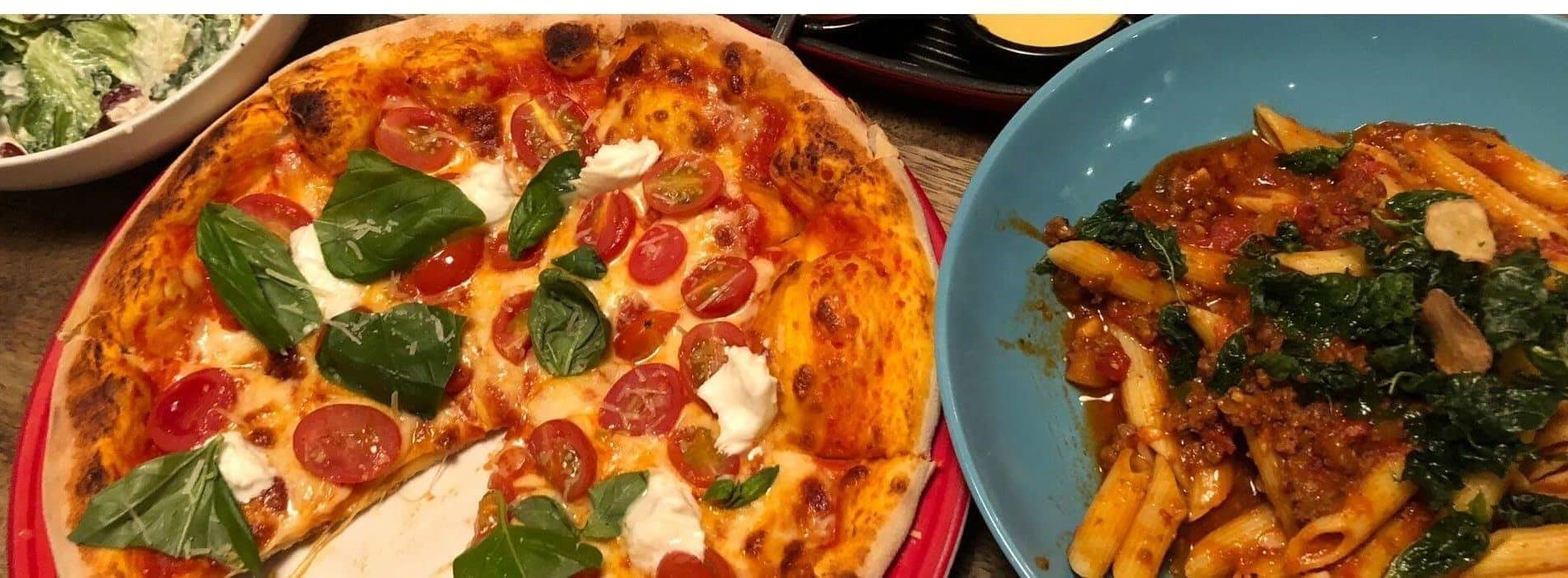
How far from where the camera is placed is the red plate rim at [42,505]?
6.41 ft

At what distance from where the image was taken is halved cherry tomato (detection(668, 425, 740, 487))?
2.11 meters

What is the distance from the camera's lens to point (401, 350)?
2.16 meters

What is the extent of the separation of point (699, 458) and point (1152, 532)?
935 mm

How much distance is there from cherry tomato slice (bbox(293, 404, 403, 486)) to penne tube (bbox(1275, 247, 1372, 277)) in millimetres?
1970

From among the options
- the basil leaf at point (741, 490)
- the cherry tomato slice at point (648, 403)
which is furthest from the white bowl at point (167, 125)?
the basil leaf at point (741, 490)

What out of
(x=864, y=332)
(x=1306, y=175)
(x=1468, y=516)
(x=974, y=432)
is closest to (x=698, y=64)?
(x=864, y=332)

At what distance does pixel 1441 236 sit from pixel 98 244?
10.6 ft

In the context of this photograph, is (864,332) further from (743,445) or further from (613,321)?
(613,321)

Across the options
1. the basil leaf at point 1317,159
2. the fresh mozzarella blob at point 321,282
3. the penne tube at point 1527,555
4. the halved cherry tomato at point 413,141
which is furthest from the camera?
the halved cherry tomato at point 413,141

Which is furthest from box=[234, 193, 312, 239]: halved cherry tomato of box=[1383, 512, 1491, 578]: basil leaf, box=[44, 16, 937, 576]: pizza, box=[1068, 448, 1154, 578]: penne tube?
box=[1383, 512, 1491, 578]: basil leaf

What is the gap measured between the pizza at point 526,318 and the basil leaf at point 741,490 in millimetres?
11

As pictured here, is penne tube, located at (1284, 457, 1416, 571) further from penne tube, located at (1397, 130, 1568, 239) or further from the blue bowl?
penne tube, located at (1397, 130, 1568, 239)

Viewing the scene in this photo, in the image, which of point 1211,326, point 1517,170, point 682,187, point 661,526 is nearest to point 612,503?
point 661,526

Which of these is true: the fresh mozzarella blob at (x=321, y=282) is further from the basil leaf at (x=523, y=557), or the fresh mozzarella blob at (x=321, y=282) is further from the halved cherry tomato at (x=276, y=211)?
the basil leaf at (x=523, y=557)
